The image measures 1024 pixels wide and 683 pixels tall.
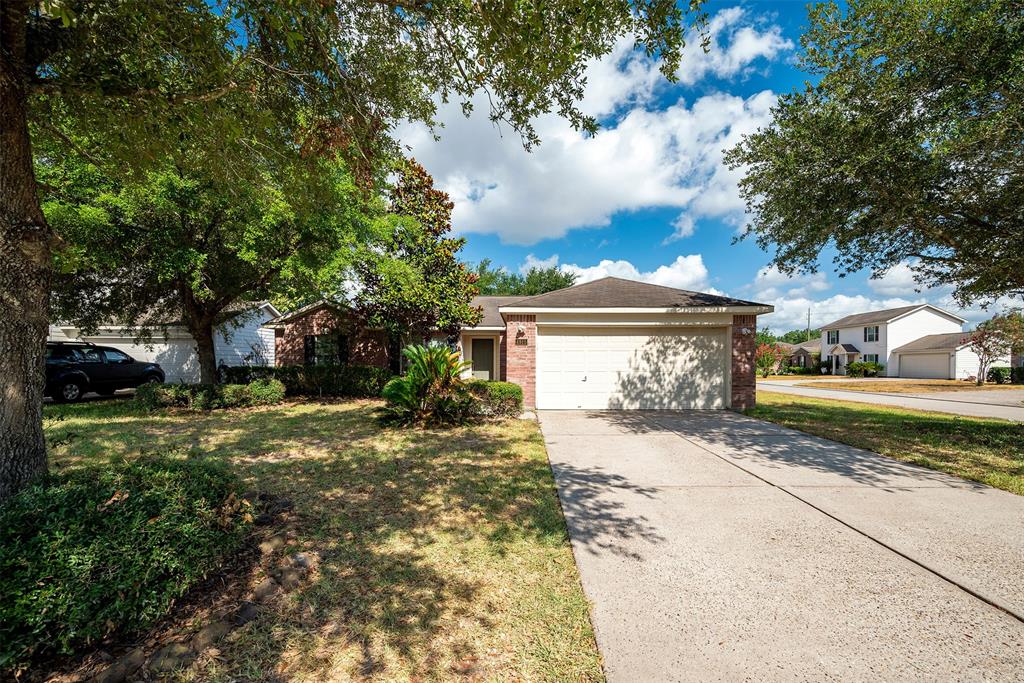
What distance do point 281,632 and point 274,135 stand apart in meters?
5.18

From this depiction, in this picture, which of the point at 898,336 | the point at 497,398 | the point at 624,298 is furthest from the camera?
the point at 898,336

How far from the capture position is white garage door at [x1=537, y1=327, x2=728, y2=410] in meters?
10.6

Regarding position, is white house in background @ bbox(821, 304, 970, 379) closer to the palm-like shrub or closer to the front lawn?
the front lawn

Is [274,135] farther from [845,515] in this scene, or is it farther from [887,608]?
[845,515]

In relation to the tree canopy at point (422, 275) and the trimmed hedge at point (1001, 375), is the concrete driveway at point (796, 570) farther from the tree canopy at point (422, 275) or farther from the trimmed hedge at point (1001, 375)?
the trimmed hedge at point (1001, 375)

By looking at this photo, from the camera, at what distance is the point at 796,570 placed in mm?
2957

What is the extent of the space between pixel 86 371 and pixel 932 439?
68.6ft

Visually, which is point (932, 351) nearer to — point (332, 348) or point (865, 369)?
point (865, 369)

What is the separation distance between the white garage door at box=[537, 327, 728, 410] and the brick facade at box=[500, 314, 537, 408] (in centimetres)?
21

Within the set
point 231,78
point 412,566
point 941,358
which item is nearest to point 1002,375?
point 941,358

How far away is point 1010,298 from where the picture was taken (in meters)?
8.45

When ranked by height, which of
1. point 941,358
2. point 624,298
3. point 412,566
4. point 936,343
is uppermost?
point 936,343

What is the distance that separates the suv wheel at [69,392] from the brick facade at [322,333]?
18.9 feet

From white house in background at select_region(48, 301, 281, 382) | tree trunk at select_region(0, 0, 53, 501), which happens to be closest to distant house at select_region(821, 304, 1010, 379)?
tree trunk at select_region(0, 0, 53, 501)
